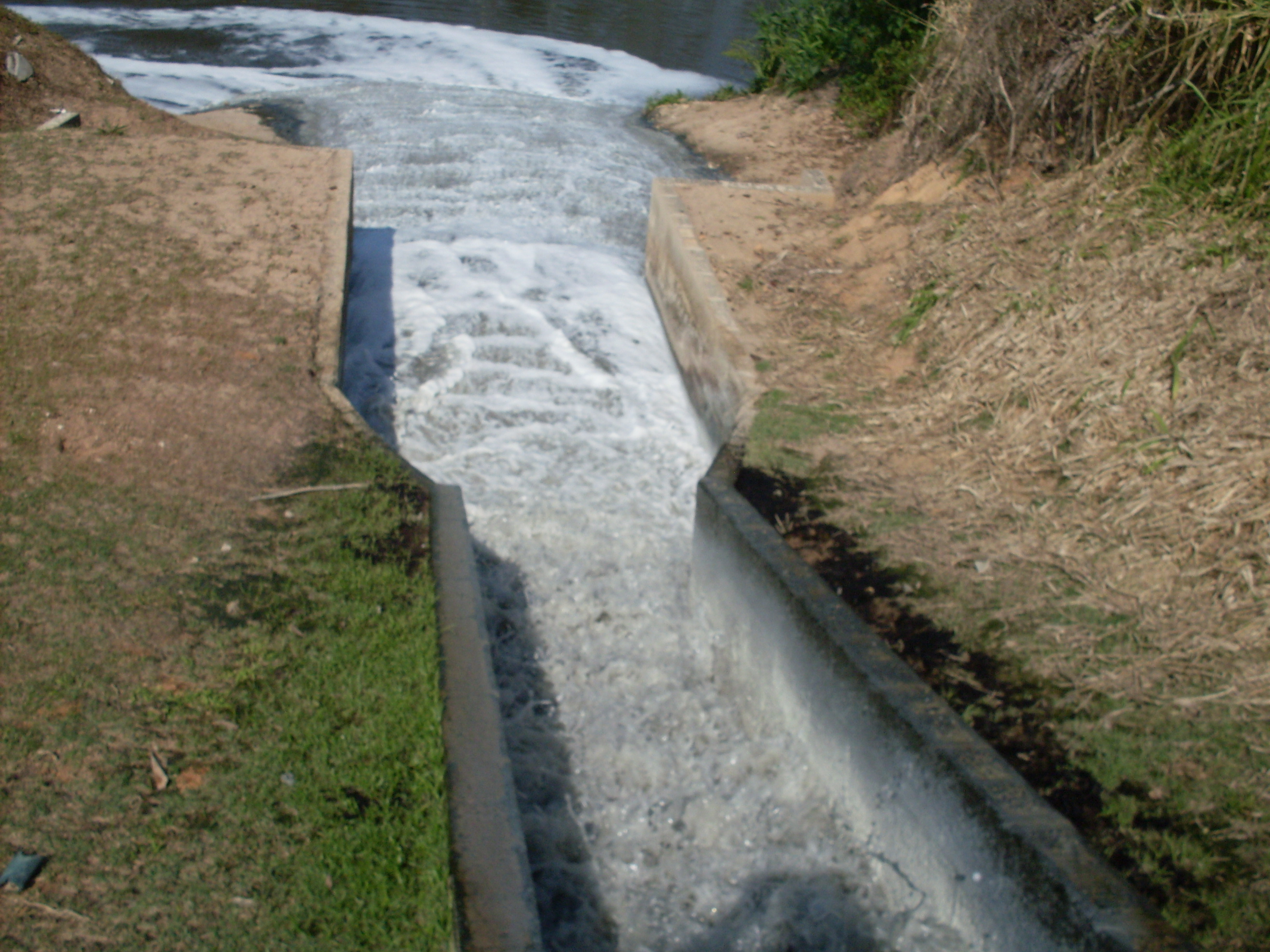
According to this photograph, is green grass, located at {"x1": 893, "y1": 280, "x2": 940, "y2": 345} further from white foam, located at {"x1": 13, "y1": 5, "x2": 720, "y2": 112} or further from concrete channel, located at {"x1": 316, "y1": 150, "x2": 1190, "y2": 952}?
white foam, located at {"x1": 13, "y1": 5, "x2": 720, "y2": 112}

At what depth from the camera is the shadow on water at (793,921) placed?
10.1 feet

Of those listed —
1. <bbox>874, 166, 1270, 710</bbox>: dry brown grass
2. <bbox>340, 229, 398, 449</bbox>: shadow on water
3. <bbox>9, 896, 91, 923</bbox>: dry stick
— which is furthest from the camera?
<bbox>340, 229, 398, 449</bbox>: shadow on water

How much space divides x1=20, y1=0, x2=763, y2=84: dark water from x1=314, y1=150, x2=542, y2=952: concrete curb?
13.2 m

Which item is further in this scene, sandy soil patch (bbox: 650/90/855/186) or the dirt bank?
sandy soil patch (bbox: 650/90/855/186)

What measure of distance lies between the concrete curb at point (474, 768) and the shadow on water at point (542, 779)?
222 millimetres

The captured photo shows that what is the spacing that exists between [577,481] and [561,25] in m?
16.6

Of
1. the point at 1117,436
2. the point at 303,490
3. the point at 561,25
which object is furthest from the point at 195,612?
the point at 561,25

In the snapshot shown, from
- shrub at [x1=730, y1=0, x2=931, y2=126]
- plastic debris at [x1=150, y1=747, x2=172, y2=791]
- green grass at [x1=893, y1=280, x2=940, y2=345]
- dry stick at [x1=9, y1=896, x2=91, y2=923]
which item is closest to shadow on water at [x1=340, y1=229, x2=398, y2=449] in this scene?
plastic debris at [x1=150, y1=747, x2=172, y2=791]

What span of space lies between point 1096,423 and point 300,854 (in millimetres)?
3483

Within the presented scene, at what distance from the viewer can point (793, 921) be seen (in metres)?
3.15

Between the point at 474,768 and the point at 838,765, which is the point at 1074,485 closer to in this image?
the point at 838,765

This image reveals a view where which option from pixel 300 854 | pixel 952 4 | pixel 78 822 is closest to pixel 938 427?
pixel 300 854

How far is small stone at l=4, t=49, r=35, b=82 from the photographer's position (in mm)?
9086

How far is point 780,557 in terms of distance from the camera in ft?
12.6
